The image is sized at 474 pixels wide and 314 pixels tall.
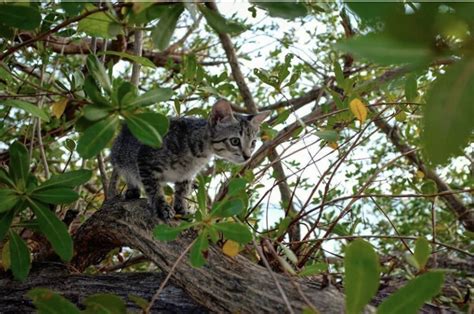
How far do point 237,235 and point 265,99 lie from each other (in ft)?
10.2

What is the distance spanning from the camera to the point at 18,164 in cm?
133

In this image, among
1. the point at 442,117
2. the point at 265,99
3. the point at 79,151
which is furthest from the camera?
the point at 265,99

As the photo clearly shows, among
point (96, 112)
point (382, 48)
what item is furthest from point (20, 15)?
point (382, 48)

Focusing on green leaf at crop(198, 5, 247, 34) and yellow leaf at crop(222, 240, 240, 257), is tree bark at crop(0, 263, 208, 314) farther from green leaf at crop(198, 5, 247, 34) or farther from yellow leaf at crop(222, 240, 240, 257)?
green leaf at crop(198, 5, 247, 34)

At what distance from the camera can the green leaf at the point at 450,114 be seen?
57 cm

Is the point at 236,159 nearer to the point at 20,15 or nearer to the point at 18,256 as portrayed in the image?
the point at 18,256

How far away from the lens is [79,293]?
73.9 inches

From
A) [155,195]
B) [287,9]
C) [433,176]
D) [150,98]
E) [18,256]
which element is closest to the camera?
[287,9]

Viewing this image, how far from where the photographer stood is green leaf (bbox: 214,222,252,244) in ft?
4.01

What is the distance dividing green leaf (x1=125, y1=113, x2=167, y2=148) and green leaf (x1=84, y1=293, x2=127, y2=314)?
A: 37 cm

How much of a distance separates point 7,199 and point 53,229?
0.13 meters

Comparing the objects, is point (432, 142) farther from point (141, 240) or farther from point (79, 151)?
point (141, 240)

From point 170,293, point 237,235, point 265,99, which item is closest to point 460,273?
point 170,293

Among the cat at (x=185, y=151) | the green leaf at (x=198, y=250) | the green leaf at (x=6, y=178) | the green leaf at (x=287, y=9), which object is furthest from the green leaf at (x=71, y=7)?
the cat at (x=185, y=151)
